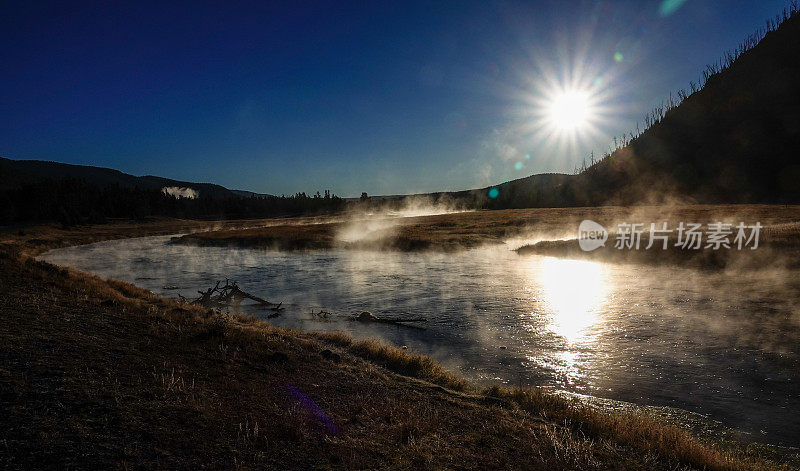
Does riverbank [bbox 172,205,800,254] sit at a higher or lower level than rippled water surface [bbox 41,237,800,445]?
higher

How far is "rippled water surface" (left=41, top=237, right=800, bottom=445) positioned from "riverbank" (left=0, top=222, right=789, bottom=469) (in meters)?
3.16

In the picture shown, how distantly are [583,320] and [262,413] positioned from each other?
17316mm

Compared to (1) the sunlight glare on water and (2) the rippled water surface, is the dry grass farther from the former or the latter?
(1) the sunlight glare on water

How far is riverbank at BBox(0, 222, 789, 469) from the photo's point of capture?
648cm

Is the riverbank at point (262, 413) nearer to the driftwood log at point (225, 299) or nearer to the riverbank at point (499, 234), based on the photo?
the driftwood log at point (225, 299)

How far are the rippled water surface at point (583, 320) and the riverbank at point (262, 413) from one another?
10.4 ft

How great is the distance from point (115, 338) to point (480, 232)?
60284 millimetres

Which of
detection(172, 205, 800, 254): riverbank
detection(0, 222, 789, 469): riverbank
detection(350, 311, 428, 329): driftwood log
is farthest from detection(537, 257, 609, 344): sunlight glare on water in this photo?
detection(0, 222, 789, 469): riverbank

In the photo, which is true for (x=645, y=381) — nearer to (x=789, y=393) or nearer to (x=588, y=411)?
(x=789, y=393)

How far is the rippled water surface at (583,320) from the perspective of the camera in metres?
12.7

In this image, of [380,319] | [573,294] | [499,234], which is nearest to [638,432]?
[380,319]

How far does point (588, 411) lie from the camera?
32.2ft

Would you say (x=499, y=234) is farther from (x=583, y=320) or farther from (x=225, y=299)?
(x=225, y=299)

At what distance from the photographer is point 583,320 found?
69.1 feet
